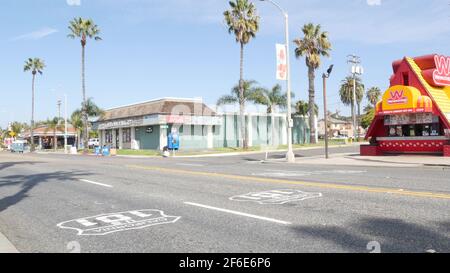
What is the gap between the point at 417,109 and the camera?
80.8 feet

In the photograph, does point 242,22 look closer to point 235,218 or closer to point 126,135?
point 126,135

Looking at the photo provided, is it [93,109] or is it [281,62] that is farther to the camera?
[93,109]

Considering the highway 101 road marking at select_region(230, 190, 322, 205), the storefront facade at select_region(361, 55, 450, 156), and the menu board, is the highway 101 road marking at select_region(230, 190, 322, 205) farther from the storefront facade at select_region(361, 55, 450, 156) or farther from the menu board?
the menu board

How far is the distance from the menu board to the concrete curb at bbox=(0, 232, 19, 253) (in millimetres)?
24697

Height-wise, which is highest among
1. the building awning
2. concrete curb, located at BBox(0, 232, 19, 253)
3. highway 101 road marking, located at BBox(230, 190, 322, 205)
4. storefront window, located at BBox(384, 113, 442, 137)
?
the building awning

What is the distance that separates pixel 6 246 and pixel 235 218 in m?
3.74

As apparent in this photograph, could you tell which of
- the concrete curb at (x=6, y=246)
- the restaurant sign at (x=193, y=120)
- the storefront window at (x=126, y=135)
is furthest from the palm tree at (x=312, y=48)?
the concrete curb at (x=6, y=246)

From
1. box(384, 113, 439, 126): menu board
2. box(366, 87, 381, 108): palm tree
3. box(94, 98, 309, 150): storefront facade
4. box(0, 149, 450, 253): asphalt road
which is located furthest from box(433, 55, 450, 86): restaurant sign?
box(366, 87, 381, 108): palm tree

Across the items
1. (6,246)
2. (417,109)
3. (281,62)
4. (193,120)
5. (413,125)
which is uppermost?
(281,62)

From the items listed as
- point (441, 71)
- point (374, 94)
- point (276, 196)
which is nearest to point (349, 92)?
point (374, 94)

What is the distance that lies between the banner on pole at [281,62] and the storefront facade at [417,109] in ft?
21.7

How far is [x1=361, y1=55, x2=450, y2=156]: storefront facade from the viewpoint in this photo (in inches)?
969

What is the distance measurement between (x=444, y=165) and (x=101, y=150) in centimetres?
3990
